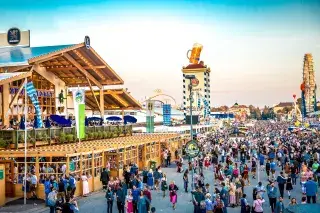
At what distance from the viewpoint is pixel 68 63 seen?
2955 centimetres

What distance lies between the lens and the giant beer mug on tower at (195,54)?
405 feet

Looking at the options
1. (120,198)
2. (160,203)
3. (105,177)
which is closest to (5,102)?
(105,177)

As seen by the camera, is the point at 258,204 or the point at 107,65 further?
the point at 107,65

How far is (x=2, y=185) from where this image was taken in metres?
17.4

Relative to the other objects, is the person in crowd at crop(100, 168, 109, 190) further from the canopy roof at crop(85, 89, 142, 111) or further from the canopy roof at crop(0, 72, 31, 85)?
the canopy roof at crop(85, 89, 142, 111)

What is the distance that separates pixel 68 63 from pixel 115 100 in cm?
698

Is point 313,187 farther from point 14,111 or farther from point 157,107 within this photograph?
point 157,107

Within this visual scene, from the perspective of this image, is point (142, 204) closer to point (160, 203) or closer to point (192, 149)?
point (160, 203)

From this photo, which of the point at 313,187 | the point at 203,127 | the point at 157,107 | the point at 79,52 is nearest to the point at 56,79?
the point at 79,52

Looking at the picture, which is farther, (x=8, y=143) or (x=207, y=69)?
(x=207, y=69)

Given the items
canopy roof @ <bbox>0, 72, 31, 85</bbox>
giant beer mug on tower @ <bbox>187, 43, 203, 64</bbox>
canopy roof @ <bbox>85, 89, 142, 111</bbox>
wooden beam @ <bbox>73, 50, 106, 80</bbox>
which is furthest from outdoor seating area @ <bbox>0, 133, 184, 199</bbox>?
giant beer mug on tower @ <bbox>187, 43, 203, 64</bbox>

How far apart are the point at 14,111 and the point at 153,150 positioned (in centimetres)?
974

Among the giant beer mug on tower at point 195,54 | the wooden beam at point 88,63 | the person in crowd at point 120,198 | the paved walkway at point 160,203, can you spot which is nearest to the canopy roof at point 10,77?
the wooden beam at point 88,63

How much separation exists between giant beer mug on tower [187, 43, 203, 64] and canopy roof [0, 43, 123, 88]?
92.0 meters
